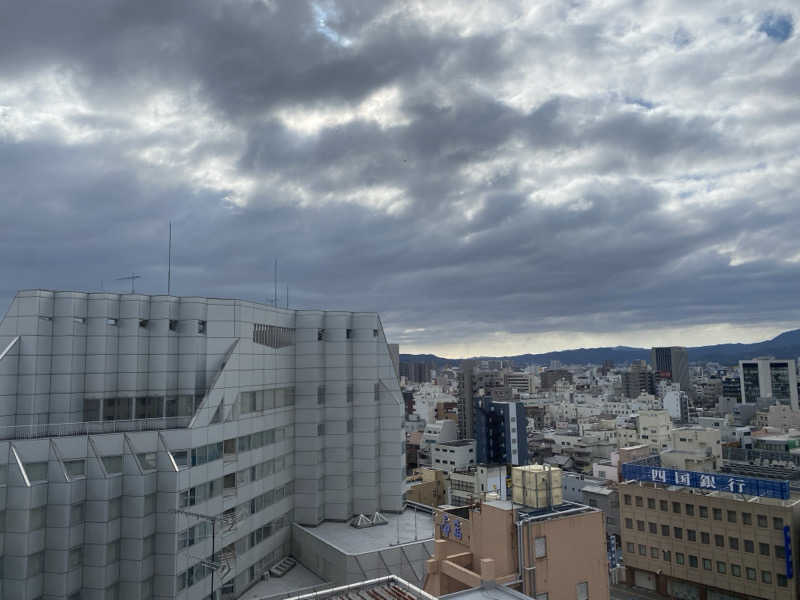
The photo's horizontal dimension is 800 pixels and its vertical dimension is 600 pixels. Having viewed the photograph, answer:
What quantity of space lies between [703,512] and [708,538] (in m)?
3.08

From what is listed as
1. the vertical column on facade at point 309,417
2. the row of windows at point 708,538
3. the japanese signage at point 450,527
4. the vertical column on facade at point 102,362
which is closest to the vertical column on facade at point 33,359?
the vertical column on facade at point 102,362

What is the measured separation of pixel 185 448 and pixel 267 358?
43.1 ft

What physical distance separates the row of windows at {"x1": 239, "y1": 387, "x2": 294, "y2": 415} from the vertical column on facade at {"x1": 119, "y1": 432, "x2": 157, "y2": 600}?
34.9 ft

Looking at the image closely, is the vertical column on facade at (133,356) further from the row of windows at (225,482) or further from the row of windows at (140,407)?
the row of windows at (225,482)

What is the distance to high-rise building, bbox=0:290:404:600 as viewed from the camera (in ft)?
115

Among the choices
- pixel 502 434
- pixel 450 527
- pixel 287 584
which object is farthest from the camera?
pixel 502 434

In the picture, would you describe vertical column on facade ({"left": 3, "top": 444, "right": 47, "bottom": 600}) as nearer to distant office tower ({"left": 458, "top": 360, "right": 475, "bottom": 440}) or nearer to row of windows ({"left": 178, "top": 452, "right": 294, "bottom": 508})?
row of windows ({"left": 178, "top": 452, "right": 294, "bottom": 508})

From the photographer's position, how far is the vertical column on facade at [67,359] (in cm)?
4091

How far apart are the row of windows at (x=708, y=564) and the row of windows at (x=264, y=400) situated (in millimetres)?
52731

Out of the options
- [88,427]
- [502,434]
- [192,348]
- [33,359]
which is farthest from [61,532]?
[502,434]

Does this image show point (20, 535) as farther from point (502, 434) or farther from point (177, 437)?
point (502, 434)

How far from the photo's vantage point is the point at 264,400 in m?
50.7

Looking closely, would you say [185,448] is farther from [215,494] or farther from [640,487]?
[640,487]

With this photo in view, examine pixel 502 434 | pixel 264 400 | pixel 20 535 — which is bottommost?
pixel 502 434
